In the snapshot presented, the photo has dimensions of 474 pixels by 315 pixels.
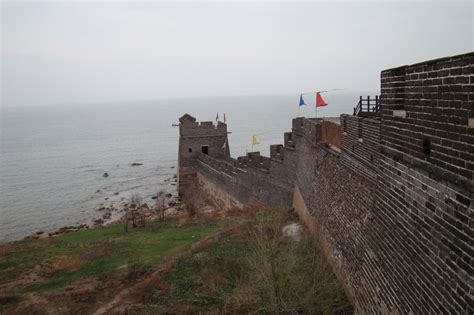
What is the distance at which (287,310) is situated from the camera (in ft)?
31.1

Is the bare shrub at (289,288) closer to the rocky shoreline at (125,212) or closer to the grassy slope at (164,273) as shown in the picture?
the grassy slope at (164,273)

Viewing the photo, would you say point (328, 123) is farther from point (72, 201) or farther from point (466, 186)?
point (72, 201)

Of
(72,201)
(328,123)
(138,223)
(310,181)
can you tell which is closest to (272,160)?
(310,181)

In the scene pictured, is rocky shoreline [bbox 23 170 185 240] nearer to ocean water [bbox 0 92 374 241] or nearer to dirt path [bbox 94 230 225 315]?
ocean water [bbox 0 92 374 241]

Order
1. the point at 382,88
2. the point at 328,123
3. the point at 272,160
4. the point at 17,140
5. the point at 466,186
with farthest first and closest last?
the point at 17,140
the point at 272,160
the point at 328,123
the point at 382,88
the point at 466,186

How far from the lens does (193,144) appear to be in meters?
A: 39.1

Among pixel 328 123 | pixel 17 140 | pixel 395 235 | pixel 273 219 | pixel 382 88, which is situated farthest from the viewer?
pixel 17 140

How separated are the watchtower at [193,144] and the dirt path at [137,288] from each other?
2052cm

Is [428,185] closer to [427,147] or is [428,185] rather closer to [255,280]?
[427,147]

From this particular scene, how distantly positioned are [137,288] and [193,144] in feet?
82.0

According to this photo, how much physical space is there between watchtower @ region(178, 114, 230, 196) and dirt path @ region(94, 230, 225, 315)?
2052 centimetres

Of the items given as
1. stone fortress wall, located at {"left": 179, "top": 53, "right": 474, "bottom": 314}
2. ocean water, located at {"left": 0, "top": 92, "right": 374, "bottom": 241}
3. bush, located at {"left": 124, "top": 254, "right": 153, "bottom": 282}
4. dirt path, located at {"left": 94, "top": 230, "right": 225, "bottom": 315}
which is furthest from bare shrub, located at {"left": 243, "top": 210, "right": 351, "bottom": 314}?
ocean water, located at {"left": 0, "top": 92, "right": 374, "bottom": 241}

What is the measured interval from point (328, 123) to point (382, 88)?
27.0ft

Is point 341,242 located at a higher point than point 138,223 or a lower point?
higher
